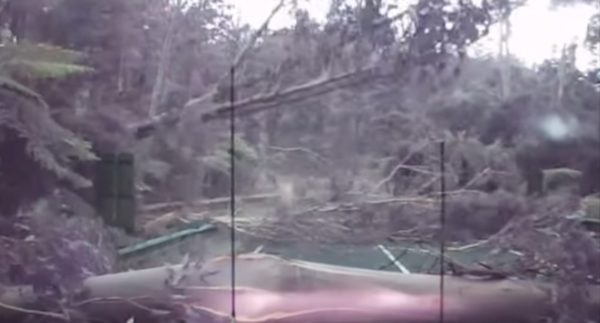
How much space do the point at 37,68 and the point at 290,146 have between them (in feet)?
1.62

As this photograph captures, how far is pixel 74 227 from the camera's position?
1455 mm

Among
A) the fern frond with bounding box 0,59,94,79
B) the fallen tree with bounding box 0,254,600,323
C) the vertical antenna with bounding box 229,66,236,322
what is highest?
the fern frond with bounding box 0,59,94,79

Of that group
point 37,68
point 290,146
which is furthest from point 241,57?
point 37,68

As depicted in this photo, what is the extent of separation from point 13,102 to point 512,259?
3.13ft

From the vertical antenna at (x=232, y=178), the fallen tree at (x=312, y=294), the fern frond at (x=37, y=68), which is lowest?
the fallen tree at (x=312, y=294)

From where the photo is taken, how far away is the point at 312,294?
1.41m

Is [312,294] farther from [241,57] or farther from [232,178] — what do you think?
[241,57]

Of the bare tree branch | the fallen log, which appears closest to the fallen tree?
the fallen log

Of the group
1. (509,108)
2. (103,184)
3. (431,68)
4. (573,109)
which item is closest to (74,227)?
(103,184)

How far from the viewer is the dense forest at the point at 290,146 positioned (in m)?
1.37

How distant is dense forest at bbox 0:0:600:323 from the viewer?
1.37 metres

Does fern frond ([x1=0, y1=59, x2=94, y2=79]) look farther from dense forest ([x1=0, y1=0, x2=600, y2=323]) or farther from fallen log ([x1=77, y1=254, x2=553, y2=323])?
fallen log ([x1=77, y1=254, x2=553, y2=323])

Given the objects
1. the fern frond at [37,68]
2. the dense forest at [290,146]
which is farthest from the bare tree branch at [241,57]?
the fern frond at [37,68]

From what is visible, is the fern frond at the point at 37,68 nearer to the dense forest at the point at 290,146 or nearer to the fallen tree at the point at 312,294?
the dense forest at the point at 290,146
